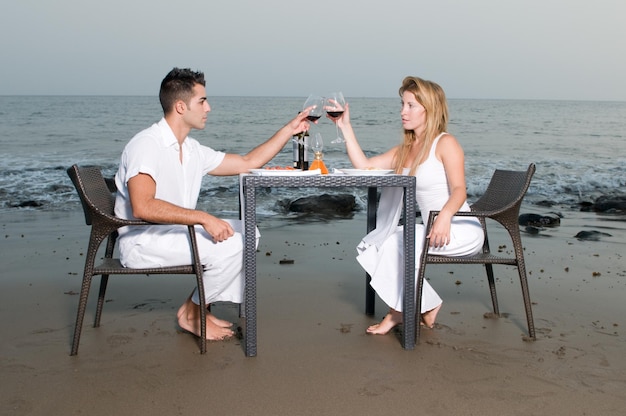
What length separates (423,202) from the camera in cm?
430

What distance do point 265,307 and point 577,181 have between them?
A: 11497mm

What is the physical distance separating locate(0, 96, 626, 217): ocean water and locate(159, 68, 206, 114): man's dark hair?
2.38ft

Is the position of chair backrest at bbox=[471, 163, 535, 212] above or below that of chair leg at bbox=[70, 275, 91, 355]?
above

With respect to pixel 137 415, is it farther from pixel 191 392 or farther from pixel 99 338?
pixel 99 338

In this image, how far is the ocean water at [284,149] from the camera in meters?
11.7

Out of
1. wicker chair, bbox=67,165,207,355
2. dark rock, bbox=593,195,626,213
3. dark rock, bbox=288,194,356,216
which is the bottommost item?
dark rock, bbox=593,195,626,213

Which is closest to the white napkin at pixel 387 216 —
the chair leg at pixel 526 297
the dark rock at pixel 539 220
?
the chair leg at pixel 526 297

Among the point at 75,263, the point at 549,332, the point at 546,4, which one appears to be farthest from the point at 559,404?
the point at 546,4

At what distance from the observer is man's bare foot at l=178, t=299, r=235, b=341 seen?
157 inches

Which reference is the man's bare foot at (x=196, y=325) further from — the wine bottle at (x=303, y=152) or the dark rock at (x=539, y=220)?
the dark rock at (x=539, y=220)

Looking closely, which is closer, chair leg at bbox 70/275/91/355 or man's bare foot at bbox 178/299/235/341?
chair leg at bbox 70/275/91/355

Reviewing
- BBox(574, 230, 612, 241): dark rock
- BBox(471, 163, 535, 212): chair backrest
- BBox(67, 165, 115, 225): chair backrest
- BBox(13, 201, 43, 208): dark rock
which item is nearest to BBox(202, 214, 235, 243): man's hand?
BBox(67, 165, 115, 225): chair backrest

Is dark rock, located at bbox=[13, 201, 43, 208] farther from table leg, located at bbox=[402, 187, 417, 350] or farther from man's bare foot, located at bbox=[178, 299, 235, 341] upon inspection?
table leg, located at bbox=[402, 187, 417, 350]

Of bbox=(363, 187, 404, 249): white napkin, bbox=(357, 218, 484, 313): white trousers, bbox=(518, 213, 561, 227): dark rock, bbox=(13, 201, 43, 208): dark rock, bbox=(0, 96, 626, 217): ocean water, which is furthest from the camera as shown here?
bbox=(0, 96, 626, 217): ocean water
